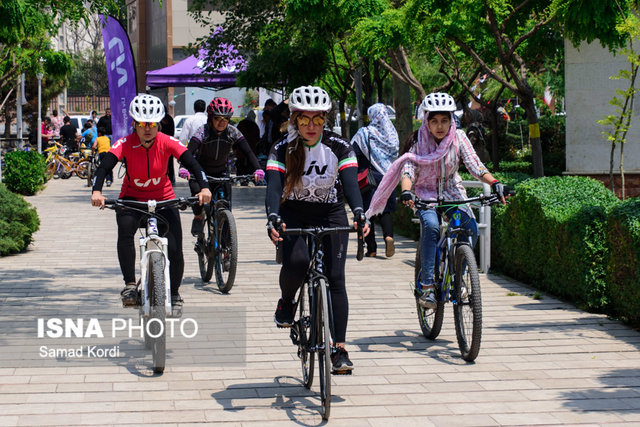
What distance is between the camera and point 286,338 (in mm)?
7746

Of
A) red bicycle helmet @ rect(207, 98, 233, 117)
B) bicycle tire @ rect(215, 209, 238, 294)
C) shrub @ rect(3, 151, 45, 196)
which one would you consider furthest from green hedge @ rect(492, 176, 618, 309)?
shrub @ rect(3, 151, 45, 196)

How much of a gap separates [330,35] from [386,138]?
9.59 m

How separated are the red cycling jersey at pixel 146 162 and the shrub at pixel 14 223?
534 centimetres

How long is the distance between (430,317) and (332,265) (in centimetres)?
203

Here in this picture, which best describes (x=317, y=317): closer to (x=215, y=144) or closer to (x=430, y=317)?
(x=430, y=317)

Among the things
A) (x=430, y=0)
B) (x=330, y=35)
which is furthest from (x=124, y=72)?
(x=430, y=0)

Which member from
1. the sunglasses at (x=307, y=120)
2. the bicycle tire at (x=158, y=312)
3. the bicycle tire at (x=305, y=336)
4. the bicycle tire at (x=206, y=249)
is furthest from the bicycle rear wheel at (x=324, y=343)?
the bicycle tire at (x=206, y=249)

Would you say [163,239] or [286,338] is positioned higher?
[163,239]

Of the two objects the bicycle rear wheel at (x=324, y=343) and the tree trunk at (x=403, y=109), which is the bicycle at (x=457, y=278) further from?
the tree trunk at (x=403, y=109)

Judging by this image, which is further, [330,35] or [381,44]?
[330,35]

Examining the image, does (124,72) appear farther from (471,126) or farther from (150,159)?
A: (150,159)

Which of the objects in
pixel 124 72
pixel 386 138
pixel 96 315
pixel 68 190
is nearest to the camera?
pixel 96 315

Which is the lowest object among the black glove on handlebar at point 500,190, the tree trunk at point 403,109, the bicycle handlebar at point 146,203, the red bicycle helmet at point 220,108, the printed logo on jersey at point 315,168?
the bicycle handlebar at point 146,203

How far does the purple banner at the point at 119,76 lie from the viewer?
20.0 m
